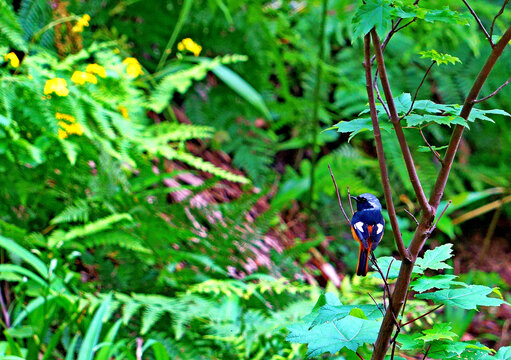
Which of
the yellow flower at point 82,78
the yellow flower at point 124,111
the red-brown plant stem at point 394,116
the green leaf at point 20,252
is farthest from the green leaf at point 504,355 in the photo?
the yellow flower at point 124,111

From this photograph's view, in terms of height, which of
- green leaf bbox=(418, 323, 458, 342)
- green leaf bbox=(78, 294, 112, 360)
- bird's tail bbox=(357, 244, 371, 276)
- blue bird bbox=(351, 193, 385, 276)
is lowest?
green leaf bbox=(78, 294, 112, 360)

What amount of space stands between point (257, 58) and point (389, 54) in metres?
0.98

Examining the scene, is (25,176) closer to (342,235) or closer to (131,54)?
(131,54)

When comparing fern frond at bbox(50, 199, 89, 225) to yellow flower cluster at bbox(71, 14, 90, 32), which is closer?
fern frond at bbox(50, 199, 89, 225)

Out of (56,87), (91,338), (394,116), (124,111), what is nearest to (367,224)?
(394,116)

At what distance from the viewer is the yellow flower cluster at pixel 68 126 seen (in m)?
Answer: 1.56

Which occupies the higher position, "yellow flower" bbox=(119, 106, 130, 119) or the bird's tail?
"yellow flower" bbox=(119, 106, 130, 119)

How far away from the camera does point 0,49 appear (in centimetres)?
150

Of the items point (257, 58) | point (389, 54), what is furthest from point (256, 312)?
point (389, 54)

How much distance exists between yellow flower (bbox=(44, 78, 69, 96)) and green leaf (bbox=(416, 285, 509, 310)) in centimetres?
123

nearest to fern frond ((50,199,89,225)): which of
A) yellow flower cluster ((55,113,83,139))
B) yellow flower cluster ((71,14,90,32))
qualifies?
yellow flower cluster ((55,113,83,139))

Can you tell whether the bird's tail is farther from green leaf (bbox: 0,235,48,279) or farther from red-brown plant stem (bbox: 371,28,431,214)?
green leaf (bbox: 0,235,48,279)

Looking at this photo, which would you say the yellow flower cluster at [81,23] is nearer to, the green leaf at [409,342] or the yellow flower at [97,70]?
the yellow flower at [97,70]

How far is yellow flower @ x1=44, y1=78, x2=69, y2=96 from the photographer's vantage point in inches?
58.7
